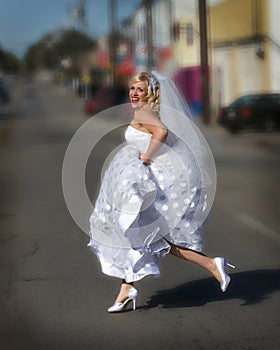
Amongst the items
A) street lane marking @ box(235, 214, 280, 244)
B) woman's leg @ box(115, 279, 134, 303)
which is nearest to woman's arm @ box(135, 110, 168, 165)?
woman's leg @ box(115, 279, 134, 303)

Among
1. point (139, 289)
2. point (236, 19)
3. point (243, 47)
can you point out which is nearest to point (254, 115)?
point (243, 47)

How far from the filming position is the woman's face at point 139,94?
539 centimetres

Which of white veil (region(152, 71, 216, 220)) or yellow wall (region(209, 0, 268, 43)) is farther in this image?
yellow wall (region(209, 0, 268, 43))

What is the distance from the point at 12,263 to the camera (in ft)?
23.4

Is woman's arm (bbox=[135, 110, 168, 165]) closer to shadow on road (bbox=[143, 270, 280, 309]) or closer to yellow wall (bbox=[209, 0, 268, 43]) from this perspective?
shadow on road (bbox=[143, 270, 280, 309])

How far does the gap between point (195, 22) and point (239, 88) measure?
21.5 feet

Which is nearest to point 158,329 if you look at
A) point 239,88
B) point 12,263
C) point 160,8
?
point 12,263

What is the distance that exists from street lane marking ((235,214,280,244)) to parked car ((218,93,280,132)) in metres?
15.7

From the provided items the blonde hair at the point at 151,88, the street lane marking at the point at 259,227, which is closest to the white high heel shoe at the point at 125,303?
the blonde hair at the point at 151,88

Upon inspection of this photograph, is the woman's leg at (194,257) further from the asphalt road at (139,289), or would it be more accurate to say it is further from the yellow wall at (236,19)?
the yellow wall at (236,19)

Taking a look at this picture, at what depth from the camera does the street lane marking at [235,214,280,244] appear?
27.5 feet

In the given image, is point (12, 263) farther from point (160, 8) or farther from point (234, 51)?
point (160, 8)

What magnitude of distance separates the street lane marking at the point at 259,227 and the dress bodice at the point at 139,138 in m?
3.23

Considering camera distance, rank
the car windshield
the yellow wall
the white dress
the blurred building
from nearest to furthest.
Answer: the white dress < the car windshield < the blurred building < the yellow wall
